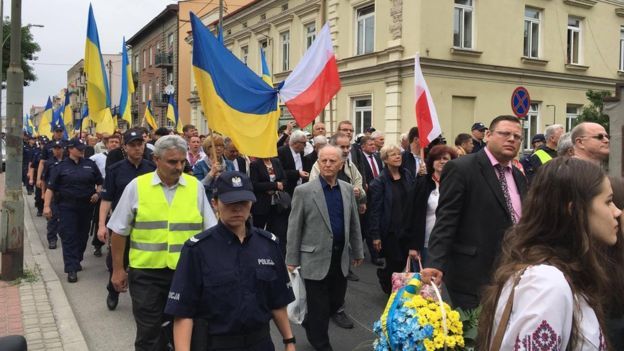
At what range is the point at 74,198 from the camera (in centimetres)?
840

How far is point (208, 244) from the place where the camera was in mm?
3162

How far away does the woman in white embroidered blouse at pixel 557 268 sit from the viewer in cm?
187

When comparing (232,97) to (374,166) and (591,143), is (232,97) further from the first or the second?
(591,143)

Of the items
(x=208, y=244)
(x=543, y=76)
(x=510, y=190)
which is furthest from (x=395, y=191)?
(x=543, y=76)

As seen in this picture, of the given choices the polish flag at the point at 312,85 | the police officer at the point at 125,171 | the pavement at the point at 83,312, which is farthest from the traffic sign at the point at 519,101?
the police officer at the point at 125,171

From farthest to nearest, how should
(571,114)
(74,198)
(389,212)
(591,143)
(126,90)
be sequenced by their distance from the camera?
(571,114) → (126,90) → (74,198) → (389,212) → (591,143)

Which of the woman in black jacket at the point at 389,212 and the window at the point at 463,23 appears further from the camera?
the window at the point at 463,23

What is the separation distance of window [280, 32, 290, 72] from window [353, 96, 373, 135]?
6.26 metres

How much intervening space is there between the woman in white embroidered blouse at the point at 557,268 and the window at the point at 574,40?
23.6 m

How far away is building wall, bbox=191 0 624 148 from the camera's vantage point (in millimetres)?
19578

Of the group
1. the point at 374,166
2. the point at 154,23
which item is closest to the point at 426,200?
the point at 374,166

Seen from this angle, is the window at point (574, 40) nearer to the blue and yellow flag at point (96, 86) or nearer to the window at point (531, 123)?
the window at point (531, 123)

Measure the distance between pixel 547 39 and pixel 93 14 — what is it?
1781cm

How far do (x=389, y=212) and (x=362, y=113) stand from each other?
15.5m
